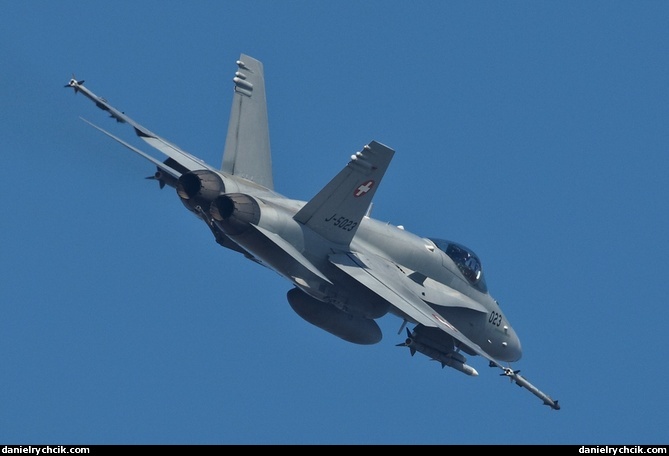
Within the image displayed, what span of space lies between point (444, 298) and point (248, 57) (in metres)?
6.35

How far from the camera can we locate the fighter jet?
25.7m

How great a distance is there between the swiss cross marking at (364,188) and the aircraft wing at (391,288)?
54.7 inches

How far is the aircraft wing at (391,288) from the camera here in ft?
86.6

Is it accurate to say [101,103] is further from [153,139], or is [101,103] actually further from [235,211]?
[235,211]

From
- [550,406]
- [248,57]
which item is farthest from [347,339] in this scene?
[248,57]

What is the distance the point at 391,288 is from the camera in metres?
26.8

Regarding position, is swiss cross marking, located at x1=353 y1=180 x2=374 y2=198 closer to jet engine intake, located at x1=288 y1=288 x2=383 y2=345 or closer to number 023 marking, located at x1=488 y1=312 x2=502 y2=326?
jet engine intake, located at x1=288 y1=288 x2=383 y2=345

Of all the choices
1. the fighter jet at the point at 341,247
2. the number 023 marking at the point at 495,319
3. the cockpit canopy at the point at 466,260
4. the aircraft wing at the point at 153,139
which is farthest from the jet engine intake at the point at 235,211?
the number 023 marking at the point at 495,319

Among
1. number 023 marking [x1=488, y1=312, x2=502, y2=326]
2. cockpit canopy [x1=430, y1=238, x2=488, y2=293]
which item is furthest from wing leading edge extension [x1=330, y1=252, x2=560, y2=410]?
number 023 marking [x1=488, y1=312, x2=502, y2=326]

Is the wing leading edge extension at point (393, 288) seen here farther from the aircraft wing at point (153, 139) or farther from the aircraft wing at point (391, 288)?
the aircraft wing at point (153, 139)

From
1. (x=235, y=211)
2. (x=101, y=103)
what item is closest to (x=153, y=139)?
(x=101, y=103)

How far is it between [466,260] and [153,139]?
6645 millimetres

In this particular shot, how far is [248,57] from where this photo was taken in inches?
1177
